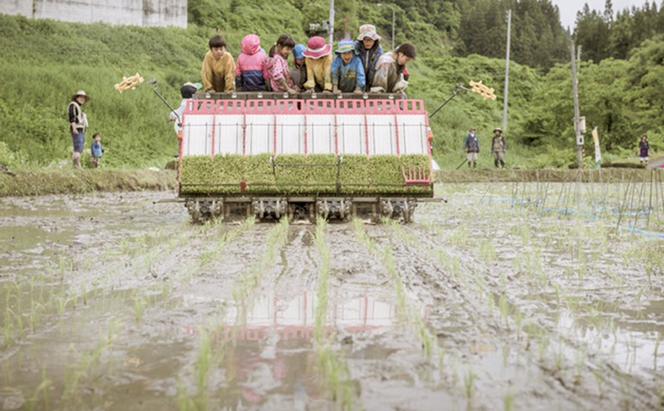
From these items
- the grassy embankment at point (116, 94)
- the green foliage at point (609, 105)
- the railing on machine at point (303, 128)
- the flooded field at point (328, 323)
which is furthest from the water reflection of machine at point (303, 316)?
the green foliage at point (609, 105)

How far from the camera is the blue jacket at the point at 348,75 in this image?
41.8 feet

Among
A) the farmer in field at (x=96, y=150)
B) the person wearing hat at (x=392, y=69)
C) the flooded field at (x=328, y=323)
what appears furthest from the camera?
the farmer in field at (x=96, y=150)

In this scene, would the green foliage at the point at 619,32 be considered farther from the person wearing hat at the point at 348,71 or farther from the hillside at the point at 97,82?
the person wearing hat at the point at 348,71

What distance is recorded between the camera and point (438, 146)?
47594mm

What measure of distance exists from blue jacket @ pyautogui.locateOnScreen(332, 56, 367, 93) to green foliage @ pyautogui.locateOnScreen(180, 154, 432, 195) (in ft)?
5.77

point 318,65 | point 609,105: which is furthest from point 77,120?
point 609,105

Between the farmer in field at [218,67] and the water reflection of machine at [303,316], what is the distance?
7.61m

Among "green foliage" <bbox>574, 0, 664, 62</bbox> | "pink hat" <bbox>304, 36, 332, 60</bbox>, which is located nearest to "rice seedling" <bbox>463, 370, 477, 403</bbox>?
"pink hat" <bbox>304, 36, 332, 60</bbox>

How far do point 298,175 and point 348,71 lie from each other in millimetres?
2231

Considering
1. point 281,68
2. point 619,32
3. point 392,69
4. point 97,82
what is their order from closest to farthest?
point 392,69 → point 281,68 → point 97,82 → point 619,32

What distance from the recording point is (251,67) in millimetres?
13055

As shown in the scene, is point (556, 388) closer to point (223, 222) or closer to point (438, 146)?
point (223, 222)

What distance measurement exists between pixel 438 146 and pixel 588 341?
4376 centimetres

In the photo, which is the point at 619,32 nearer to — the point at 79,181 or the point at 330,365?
the point at 79,181
